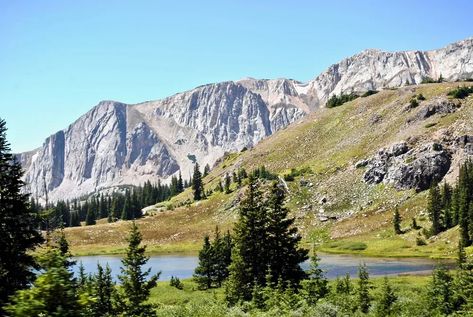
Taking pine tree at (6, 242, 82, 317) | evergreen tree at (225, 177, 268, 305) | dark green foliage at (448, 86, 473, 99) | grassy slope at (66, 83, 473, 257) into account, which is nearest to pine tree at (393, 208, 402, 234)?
grassy slope at (66, 83, 473, 257)

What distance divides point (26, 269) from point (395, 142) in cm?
14126

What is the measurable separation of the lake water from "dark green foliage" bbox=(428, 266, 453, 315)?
116ft

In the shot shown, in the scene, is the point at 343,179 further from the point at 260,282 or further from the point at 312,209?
the point at 260,282

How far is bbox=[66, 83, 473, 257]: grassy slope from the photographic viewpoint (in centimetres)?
11906

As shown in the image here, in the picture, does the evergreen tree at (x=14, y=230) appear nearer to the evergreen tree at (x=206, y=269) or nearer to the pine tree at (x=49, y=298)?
the pine tree at (x=49, y=298)

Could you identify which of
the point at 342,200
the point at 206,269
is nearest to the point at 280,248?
the point at 206,269

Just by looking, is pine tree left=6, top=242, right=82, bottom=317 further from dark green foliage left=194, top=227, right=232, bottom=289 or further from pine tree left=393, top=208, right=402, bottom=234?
pine tree left=393, top=208, right=402, bottom=234

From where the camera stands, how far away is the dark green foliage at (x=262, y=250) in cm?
4041

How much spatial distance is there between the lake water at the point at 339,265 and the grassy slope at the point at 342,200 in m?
8.10

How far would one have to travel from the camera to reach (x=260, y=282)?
40.0m

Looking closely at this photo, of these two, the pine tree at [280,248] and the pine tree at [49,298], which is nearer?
the pine tree at [49,298]

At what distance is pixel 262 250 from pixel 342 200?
349 ft

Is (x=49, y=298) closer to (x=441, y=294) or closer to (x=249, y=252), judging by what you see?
(x=441, y=294)

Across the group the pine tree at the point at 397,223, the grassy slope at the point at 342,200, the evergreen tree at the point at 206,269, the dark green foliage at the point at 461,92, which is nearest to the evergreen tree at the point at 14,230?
the evergreen tree at the point at 206,269
